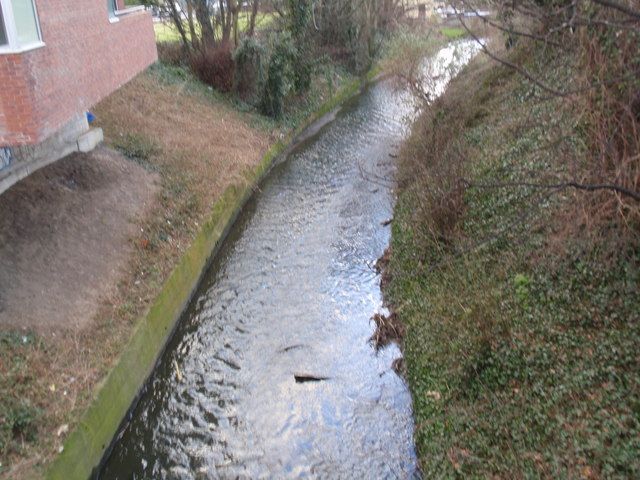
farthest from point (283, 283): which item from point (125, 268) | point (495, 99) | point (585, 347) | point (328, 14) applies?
point (328, 14)

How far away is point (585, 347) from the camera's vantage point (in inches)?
288

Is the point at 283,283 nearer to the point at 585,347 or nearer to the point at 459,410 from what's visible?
the point at 459,410

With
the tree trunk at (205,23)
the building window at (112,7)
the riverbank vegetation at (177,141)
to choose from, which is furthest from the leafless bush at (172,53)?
the building window at (112,7)

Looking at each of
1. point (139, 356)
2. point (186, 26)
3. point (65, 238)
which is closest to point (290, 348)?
point (139, 356)

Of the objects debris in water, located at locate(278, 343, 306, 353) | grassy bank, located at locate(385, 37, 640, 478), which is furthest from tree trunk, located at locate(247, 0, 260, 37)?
debris in water, located at locate(278, 343, 306, 353)

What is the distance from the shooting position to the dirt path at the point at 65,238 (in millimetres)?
9484

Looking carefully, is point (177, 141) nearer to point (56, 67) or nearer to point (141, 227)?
point (141, 227)

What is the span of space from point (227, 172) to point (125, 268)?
5.95m

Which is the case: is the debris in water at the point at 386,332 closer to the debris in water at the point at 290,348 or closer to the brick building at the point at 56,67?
the debris in water at the point at 290,348

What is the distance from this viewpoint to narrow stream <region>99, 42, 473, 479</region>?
27.5 ft

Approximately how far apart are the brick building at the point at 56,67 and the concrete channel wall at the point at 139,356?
348 cm

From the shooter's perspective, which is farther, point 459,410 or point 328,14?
point 328,14

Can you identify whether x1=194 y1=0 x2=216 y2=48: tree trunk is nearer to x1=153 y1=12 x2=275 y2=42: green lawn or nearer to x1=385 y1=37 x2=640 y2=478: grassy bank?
x1=153 y1=12 x2=275 y2=42: green lawn

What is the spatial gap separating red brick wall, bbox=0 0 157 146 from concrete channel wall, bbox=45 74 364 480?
11.6 feet
